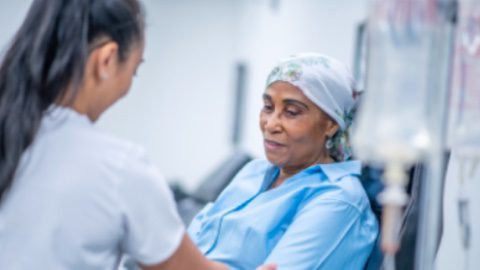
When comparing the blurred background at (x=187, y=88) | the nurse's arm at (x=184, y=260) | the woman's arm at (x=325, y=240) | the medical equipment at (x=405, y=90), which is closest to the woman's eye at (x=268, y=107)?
the woman's arm at (x=325, y=240)

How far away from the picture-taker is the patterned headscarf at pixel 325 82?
173cm

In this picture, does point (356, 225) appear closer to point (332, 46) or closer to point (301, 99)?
point (301, 99)

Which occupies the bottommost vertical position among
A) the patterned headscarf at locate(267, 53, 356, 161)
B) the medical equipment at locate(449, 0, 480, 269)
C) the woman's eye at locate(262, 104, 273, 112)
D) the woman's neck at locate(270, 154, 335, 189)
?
the woman's neck at locate(270, 154, 335, 189)

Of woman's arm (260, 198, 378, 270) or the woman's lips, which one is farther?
the woman's lips

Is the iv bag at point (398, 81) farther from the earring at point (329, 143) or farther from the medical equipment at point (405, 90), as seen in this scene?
the earring at point (329, 143)

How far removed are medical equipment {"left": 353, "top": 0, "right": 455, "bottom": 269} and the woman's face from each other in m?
0.70

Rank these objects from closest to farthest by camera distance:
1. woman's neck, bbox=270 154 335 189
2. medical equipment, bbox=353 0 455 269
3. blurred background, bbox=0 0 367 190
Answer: medical equipment, bbox=353 0 455 269 < woman's neck, bbox=270 154 335 189 < blurred background, bbox=0 0 367 190

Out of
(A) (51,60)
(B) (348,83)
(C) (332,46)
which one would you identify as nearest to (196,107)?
(C) (332,46)

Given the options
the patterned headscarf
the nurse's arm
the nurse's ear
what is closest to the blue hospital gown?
the patterned headscarf

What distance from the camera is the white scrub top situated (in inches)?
44.4

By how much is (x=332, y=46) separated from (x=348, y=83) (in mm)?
1756

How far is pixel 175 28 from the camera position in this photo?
767 cm

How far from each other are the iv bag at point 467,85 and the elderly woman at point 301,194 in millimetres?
505

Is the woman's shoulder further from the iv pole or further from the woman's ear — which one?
the woman's ear
